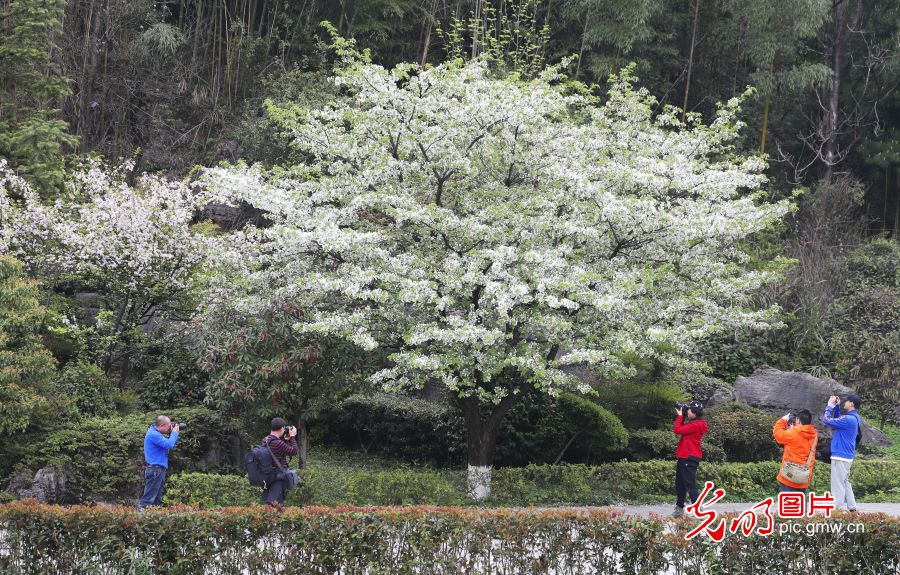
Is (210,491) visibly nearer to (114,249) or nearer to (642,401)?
(114,249)

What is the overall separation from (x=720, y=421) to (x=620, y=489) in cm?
281

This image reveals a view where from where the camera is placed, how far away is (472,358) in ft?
32.5

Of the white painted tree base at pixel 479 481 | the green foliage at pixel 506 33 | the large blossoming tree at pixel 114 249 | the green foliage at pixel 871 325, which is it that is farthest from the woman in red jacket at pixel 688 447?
the green foliage at pixel 506 33

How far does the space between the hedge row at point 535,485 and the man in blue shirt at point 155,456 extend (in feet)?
3.91

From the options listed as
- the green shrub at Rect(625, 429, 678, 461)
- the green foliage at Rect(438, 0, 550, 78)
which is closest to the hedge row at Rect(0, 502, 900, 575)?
the green shrub at Rect(625, 429, 678, 461)

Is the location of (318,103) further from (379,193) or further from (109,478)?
(109,478)

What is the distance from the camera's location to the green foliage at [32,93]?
1479cm

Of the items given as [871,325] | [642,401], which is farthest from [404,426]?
[871,325]

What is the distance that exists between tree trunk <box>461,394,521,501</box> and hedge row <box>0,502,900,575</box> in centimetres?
432

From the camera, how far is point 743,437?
13102mm

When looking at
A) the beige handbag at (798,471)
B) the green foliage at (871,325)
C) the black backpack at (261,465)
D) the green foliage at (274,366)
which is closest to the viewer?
the black backpack at (261,465)

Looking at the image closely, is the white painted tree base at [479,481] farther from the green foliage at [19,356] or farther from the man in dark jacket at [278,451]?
the green foliage at [19,356]

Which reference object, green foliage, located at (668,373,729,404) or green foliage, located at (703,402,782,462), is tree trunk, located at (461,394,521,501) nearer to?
green foliage, located at (703,402,782,462)

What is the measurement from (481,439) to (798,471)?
4127mm
